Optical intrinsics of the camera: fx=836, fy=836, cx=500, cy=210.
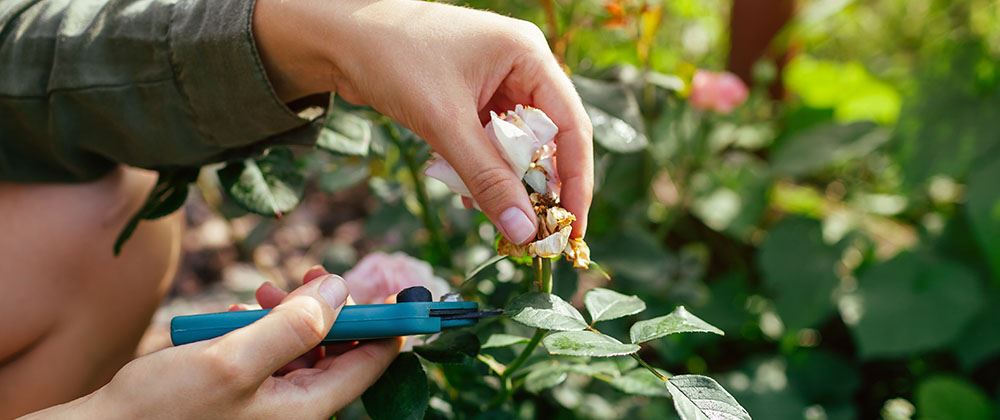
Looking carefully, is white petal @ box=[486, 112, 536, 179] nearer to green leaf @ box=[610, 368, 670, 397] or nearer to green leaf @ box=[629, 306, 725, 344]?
green leaf @ box=[629, 306, 725, 344]

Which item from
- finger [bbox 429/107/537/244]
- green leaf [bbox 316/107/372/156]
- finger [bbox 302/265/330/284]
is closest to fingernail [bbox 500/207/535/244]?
finger [bbox 429/107/537/244]

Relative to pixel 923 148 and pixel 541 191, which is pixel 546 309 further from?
pixel 923 148

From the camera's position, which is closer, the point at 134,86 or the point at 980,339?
the point at 134,86

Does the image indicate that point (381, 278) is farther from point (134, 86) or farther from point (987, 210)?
point (987, 210)

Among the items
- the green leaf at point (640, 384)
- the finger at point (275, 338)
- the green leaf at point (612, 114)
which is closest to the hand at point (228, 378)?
the finger at point (275, 338)

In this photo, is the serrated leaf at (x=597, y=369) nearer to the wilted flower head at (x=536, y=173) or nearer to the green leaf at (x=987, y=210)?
the wilted flower head at (x=536, y=173)

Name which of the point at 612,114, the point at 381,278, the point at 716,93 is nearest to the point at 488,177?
the point at 381,278
